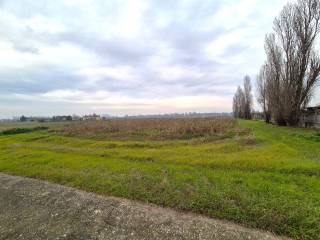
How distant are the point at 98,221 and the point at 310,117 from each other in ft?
93.7

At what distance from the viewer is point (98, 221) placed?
15.8 ft

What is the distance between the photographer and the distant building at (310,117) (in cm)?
2383

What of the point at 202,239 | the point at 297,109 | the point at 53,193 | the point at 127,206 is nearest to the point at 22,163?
the point at 53,193

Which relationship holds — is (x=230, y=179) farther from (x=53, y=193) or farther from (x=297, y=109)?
(x=297, y=109)

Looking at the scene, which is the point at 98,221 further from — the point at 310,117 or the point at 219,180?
the point at 310,117

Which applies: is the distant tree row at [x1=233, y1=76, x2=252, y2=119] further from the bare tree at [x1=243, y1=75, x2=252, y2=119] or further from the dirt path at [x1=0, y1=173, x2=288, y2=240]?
the dirt path at [x1=0, y1=173, x2=288, y2=240]

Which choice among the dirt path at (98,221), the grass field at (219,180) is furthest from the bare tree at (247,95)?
the dirt path at (98,221)

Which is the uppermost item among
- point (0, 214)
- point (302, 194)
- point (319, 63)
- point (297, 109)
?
point (319, 63)

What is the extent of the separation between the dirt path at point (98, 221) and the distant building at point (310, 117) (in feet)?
82.4

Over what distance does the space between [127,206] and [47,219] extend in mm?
1937

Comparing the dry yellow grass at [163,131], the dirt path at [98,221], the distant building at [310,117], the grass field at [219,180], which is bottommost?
the dirt path at [98,221]

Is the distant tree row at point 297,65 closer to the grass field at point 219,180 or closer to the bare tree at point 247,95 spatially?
the grass field at point 219,180

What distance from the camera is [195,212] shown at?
16.8 ft

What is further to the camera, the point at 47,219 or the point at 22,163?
the point at 22,163
